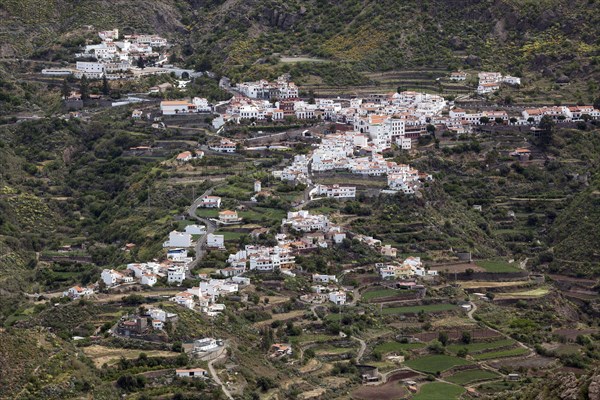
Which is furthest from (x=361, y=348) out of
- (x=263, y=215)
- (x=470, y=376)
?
(x=263, y=215)

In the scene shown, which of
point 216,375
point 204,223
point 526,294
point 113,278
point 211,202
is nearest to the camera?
point 216,375

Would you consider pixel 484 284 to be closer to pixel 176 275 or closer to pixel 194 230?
pixel 194 230

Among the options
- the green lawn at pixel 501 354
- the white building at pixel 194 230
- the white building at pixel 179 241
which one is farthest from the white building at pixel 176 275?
the green lawn at pixel 501 354

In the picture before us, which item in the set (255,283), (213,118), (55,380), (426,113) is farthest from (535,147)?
(55,380)

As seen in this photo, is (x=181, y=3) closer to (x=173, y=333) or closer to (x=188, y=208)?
(x=188, y=208)

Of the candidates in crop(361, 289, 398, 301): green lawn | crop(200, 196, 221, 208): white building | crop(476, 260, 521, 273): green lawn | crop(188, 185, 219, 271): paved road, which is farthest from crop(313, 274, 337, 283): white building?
crop(200, 196, 221, 208): white building

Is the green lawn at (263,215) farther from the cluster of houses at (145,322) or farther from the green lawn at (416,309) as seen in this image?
the cluster of houses at (145,322)
